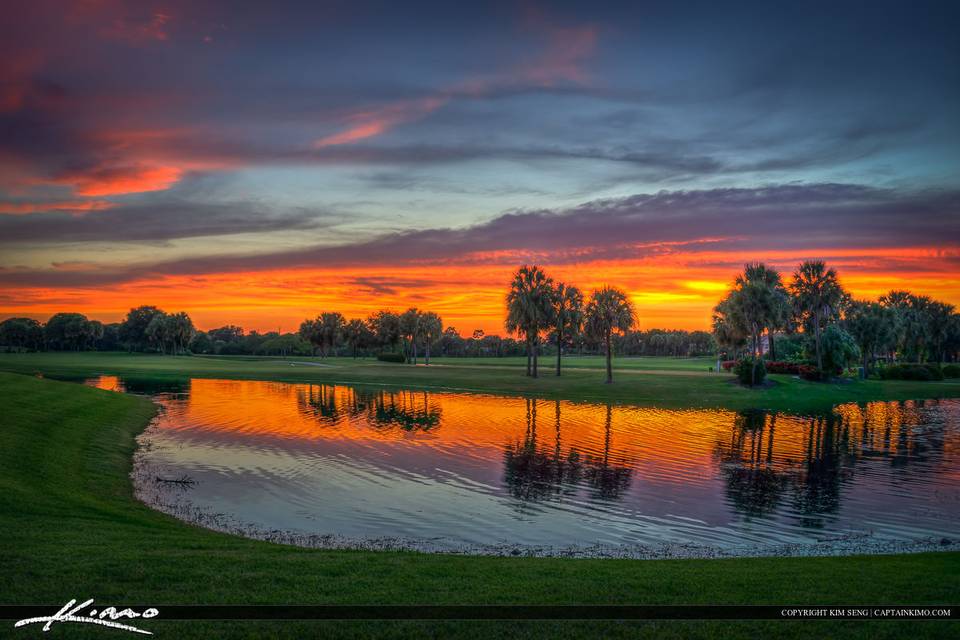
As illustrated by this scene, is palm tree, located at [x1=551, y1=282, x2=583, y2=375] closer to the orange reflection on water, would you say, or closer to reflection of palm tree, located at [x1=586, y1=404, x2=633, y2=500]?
the orange reflection on water

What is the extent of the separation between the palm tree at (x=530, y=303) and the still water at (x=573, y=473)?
33.1 metres

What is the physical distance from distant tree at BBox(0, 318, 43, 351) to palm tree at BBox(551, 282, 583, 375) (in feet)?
586

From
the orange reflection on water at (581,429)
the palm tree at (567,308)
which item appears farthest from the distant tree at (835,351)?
the palm tree at (567,308)

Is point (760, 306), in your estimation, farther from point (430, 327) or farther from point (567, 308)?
point (430, 327)

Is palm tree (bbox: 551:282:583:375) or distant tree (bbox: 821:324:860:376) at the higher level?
palm tree (bbox: 551:282:583:375)

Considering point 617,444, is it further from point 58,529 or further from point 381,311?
point 381,311

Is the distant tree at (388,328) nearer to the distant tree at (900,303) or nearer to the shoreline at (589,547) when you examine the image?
the distant tree at (900,303)

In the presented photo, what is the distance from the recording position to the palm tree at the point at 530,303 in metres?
82.9

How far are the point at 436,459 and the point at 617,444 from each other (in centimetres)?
1115

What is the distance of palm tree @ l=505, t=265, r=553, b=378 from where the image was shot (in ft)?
Result: 272

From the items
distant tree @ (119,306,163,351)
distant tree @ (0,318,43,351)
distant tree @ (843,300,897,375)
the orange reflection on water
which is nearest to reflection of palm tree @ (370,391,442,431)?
the orange reflection on water

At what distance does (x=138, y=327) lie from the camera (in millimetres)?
190375

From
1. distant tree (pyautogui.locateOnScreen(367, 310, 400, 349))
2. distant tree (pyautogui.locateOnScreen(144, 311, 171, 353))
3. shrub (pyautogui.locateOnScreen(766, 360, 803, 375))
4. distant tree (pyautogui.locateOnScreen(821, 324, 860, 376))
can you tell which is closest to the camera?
shrub (pyautogui.locateOnScreen(766, 360, 803, 375))

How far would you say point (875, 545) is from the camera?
17.0m
